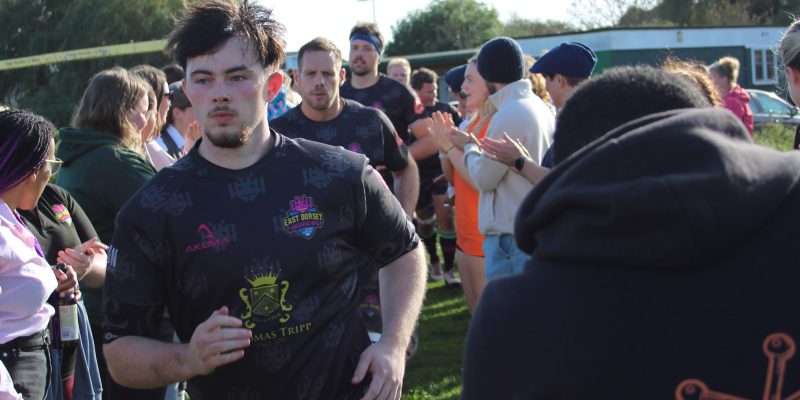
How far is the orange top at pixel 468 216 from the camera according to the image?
21.1 feet

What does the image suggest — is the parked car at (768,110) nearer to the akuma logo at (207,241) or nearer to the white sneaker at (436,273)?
the white sneaker at (436,273)

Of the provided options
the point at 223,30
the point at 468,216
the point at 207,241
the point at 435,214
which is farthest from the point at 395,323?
the point at 435,214

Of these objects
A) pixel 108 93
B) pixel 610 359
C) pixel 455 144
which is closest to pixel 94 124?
pixel 108 93

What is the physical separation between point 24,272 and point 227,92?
3.97 ft

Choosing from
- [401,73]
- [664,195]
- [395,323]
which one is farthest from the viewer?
[401,73]

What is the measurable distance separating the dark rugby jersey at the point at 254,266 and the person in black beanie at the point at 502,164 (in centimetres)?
255

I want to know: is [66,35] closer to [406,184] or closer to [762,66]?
[762,66]

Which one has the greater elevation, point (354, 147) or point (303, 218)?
point (303, 218)

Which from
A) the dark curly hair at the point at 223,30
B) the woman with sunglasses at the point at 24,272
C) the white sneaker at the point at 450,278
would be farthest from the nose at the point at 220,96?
the white sneaker at the point at 450,278

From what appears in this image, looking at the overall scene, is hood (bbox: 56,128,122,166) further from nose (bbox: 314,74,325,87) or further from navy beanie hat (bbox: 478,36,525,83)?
navy beanie hat (bbox: 478,36,525,83)

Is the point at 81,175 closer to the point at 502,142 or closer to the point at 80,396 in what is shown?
the point at 80,396

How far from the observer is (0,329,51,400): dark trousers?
3486 mm

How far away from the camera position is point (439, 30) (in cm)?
7425

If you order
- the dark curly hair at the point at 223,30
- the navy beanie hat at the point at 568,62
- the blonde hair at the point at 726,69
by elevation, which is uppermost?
the dark curly hair at the point at 223,30
